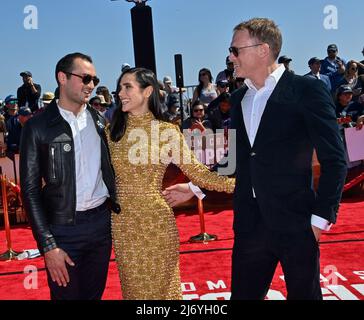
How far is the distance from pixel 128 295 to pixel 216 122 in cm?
658

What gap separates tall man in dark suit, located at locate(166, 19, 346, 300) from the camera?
2609 millimetres

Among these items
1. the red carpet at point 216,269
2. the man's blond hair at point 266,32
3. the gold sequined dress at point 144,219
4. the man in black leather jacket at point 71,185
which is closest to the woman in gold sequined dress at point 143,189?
the gold sequined dress at point 144,219

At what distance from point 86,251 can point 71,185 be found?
42 centimetres

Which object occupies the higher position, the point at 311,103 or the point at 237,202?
the point at 311,103

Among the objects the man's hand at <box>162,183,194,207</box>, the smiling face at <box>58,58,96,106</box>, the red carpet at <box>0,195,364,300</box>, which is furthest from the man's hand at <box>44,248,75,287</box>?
the red carpet at <box>0,195,364,300</box>

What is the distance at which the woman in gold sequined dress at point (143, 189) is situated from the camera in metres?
3.20

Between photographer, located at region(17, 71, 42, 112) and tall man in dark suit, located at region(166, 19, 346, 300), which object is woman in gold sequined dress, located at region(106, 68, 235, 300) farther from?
photographer, located at region(17, 71, 42, 112)

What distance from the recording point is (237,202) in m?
2.96

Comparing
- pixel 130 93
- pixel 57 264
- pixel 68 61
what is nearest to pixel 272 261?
pixel 57 264

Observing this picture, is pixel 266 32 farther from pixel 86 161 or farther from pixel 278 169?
pixel 86 161
